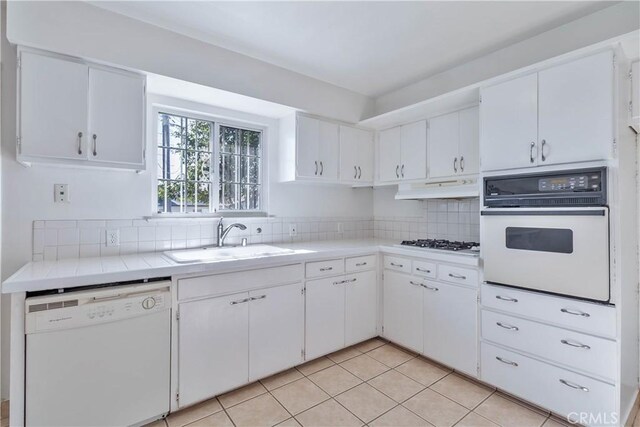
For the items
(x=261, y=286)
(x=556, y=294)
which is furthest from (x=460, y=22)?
(x=261, y=286)

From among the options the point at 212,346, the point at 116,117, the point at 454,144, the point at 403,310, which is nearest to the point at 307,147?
the point at 454,144

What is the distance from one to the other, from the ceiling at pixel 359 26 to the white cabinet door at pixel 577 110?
44 centimetres

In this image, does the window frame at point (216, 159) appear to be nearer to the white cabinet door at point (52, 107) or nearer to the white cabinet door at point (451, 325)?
the white cabinet door at point (52, 107)

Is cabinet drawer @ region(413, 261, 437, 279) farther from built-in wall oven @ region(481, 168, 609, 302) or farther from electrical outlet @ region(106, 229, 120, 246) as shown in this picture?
electrical outlet @ region(106, 229, 120, 246)

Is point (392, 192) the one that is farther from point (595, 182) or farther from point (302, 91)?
point (595, 182)

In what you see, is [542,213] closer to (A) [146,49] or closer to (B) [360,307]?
(B) [360,307]

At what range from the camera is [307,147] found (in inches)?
116

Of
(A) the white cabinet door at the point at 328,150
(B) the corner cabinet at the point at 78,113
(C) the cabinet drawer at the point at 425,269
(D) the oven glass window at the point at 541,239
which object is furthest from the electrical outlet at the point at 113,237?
(D) the oven glass window at the point at 541,239

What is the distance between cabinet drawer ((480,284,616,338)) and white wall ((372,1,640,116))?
1643 mm

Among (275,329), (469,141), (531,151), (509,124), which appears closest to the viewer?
(531,151)

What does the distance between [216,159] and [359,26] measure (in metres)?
1.63

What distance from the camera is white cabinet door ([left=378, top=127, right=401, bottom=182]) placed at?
3.16 metres

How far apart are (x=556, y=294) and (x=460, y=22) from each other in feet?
6.21

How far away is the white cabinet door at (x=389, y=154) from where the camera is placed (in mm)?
3160
